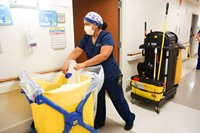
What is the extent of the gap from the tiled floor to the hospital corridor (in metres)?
0.01

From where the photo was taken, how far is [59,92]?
3.80ft

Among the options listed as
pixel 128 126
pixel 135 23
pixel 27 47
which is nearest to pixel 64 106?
pixel 27 47

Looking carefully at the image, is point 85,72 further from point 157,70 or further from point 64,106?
point 157,70

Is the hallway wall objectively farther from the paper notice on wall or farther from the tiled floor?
the paper notice on wall

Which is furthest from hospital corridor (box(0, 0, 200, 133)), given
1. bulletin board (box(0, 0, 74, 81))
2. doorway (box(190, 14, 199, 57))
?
doorway (box(190, 14, 199, 57))

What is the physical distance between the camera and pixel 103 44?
1667 millimetres

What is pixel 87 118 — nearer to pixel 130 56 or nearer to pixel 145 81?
pixel 145 81

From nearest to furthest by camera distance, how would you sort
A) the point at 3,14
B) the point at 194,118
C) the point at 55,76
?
the point at 3,14 → the point at 55,76 → the point at 194,118

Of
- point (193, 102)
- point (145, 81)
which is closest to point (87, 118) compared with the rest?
point (145, 81)

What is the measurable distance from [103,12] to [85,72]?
176cm

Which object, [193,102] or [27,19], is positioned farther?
[193,102]

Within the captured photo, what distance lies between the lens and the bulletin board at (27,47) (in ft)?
5.18

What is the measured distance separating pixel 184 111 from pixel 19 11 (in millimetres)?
2704

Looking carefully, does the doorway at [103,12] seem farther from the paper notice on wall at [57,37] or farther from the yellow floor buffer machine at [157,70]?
the paper notice on wall at [57,37]
